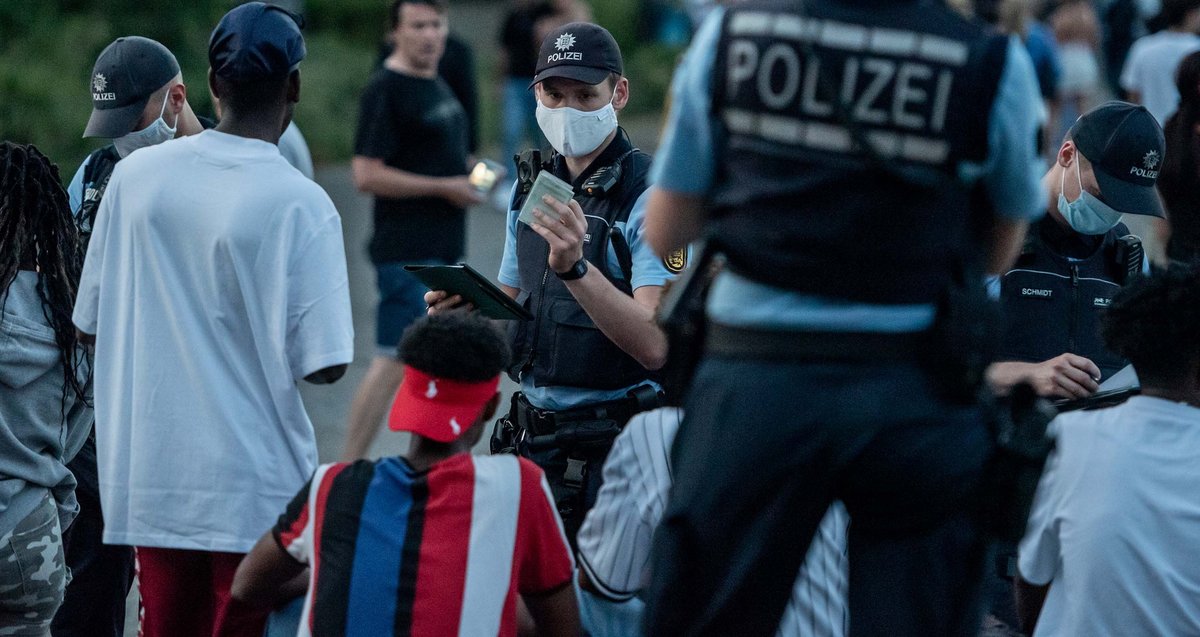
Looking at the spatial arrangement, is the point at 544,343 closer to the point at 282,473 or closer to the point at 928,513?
the point at 282,473

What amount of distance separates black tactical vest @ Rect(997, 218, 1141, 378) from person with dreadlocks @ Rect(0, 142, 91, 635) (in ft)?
8.11

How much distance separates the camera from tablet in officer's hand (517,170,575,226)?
12.2ft

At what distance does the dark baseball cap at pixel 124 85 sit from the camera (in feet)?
14.0

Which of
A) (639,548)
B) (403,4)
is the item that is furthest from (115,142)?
(403,4)

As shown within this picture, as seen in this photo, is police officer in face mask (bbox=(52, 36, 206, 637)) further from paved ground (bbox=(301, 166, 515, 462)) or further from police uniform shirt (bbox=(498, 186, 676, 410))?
paved ground (bbox=(301, 166, 515, 462))

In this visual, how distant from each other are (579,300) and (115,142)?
151 cm

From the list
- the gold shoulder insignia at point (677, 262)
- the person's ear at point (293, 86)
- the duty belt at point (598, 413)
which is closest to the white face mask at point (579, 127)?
the gold shoulder insignia at point (677, 262)

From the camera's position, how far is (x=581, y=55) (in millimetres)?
4211

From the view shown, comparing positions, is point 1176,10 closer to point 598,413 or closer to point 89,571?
point 598,413

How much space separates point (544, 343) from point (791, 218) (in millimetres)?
1649

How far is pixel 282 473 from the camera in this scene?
11.7ft

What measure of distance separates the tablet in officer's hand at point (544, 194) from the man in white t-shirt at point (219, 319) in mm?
475

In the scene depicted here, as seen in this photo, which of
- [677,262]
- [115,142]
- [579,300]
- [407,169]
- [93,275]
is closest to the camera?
[93,275]

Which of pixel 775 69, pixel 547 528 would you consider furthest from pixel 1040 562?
pixel 775 69
